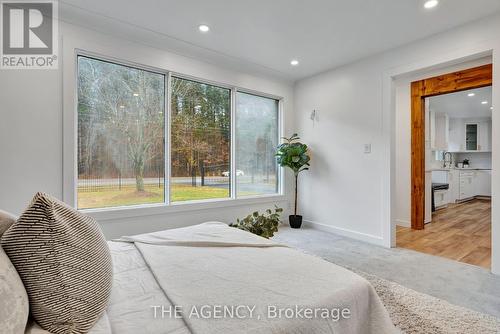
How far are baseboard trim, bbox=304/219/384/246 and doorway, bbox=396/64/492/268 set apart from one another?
33cm

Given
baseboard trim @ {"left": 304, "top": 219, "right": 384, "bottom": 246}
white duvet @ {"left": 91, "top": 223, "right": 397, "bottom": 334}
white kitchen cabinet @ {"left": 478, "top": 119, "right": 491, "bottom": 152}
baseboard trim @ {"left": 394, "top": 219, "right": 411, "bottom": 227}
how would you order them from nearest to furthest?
1. white duvet @ {"left": 91, "top": 223, "right": 397, "bottom": 334}
2. baseboard trim @ {"left": 304, "top": 219, "right": 384, "bottom": 246}
3. baseboard trim @ {"left": 394, "top": 219, "right": 411, "bottom": 227}
4. white kitchen cabinet @ {"left": 478, "top": 119, "right": 491, "bottom": 152}

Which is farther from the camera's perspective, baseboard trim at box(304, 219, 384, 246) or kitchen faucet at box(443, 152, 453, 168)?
kitchen faucet at box(443, 152, 453, 168)

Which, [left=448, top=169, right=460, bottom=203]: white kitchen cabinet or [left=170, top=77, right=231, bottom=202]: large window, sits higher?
[left=170, top=77, right=231, bottom=202]: large window

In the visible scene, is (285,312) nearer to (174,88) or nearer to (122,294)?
(122,294)

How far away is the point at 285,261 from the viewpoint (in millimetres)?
1323

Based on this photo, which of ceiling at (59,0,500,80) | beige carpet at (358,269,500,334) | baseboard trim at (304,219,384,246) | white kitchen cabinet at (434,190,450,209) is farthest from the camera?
white kitchen cabinet at (434,190,450,209)

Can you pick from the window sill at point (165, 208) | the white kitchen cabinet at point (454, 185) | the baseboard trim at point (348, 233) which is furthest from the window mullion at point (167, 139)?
the white kitchen cabinet at point (454, 185)

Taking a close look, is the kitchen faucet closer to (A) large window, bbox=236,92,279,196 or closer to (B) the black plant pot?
(B) the black plant pot

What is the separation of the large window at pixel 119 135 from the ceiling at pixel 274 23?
1.63 feet

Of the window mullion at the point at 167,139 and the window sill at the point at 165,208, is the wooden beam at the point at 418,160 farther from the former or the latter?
the window mullion at the point at 167,139

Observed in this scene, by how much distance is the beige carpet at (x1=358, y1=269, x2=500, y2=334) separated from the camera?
1651mm

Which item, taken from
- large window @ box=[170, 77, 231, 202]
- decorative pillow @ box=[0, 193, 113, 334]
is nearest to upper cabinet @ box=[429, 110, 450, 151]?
large window @ box=[170, 77, 231, 202]

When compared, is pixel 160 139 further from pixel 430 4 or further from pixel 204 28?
pixel 430 4

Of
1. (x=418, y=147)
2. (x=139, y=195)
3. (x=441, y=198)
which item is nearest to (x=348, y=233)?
(x=418, y=147)
